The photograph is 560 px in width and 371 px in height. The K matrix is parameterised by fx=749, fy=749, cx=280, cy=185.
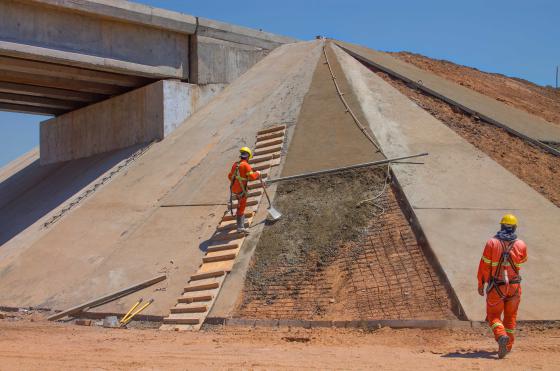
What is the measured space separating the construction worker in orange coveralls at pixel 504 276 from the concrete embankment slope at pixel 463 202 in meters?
1.51

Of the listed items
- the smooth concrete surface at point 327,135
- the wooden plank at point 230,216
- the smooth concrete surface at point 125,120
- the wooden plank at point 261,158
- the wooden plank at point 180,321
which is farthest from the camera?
the smooth concrete surface at point 125,120

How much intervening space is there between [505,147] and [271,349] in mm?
8673

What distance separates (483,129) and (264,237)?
249 inches

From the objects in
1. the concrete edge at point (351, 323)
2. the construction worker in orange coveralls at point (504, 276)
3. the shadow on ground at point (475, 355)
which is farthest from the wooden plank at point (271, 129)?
the shadow on ground at point (475, 355)

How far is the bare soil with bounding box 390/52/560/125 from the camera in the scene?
22.2 metres

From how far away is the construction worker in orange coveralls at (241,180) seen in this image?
14.1 m

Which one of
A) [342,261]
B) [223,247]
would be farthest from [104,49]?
[342,261]

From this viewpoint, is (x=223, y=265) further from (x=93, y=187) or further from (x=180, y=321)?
(x=93, y=187)

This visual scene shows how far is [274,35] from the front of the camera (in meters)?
25.9

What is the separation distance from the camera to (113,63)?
67.9 ft

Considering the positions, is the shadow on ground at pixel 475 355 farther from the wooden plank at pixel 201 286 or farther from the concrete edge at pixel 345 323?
the wooden plank at pixel 201 286

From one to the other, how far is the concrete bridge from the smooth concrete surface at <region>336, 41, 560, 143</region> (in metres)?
4.10

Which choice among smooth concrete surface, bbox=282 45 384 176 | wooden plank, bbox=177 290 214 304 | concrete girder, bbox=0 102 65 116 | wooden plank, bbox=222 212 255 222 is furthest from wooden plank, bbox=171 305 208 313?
concrete girder, bbox=0 102 65 116

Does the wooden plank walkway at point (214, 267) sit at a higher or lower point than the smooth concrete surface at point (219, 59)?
lower
